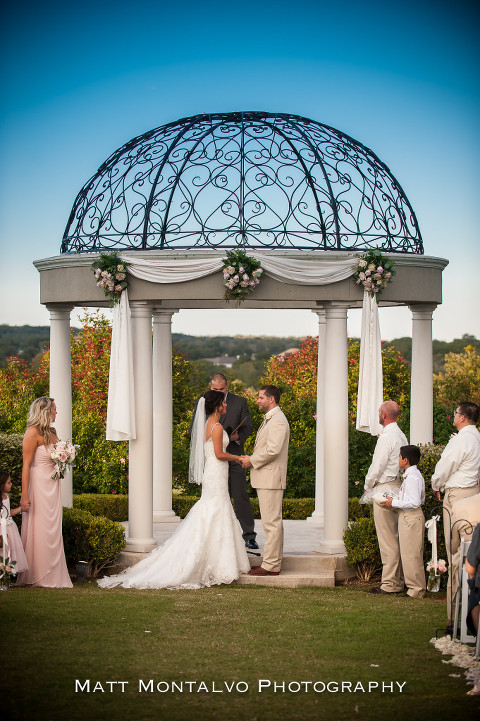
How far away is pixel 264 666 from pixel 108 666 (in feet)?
4.46

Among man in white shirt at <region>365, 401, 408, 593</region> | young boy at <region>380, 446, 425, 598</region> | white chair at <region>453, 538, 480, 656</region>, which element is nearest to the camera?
white chair at <region>453, 538, 480, 656</region>

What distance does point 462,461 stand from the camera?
11.4 meters

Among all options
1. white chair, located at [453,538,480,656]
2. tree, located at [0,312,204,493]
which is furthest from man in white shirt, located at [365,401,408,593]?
tree, located at [0,312,204,493]

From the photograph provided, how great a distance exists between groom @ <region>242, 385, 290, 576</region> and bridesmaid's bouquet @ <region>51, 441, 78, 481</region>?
86.5 inches

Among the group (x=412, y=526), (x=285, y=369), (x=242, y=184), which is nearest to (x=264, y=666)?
(x=412, y=526)

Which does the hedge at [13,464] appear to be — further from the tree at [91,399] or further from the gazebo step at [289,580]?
the tree at [91,399]

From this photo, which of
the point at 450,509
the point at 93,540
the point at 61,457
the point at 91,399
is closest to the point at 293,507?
the point at 93,540

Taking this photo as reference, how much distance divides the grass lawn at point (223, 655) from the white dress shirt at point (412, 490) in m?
1.15

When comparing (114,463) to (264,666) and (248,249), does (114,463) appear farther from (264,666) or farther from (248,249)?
(264,666)

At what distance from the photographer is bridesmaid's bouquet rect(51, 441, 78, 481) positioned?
12164 mm

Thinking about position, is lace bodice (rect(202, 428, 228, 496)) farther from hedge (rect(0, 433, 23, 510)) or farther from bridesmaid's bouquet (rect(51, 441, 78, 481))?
hedge (rect(0, 433, 23, 510))

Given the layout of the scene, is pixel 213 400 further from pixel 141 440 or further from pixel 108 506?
pixel 108 506

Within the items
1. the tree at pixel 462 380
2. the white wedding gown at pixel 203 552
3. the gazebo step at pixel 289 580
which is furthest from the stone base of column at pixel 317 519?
the tree at pixel 462 380

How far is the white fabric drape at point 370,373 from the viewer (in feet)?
43.5
